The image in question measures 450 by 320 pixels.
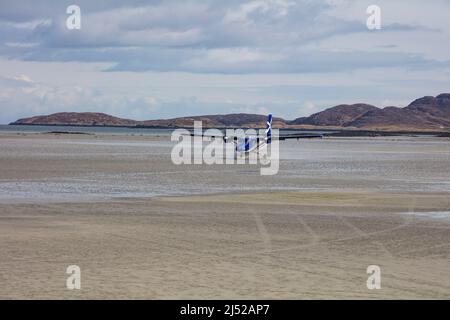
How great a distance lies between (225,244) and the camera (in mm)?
17344

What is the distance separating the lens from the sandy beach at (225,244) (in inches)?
504

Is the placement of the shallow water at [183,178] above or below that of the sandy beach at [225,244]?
above

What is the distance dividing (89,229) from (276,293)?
806cm

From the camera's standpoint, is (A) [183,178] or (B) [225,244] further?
(A) [183,178]

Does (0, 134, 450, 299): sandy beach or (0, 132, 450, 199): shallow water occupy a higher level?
(0, 132, 450, 199): shallow water

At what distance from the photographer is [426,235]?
1906cm

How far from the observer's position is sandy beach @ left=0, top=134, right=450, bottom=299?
1280 cm

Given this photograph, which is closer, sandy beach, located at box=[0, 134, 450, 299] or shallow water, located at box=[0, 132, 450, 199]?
sandy beach, located at box=[0, 134, 450, 299]

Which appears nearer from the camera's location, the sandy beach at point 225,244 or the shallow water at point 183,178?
the sandy beach at point 225,244

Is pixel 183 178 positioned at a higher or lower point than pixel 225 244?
higher

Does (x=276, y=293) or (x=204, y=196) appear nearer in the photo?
(x=276, y=293)

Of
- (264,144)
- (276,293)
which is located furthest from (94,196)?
(264,144)

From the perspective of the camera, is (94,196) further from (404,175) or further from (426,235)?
(404,175)
